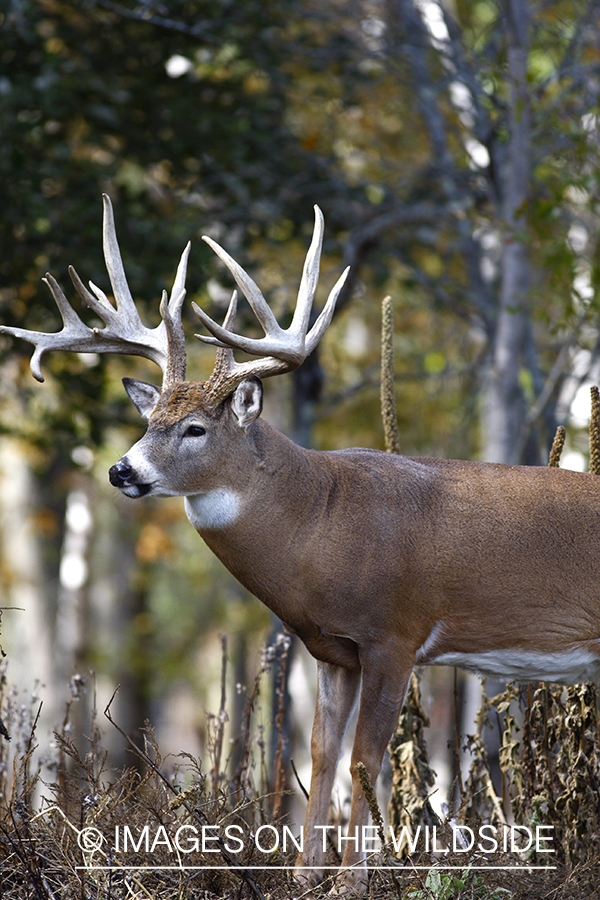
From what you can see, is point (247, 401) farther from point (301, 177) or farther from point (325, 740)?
point (301, 177)

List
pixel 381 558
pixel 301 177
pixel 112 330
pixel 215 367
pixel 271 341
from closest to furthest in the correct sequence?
pixel 381 558 → pixel 271 341 → pixel 215 367 → pixel 112 330 → pixel 301 177

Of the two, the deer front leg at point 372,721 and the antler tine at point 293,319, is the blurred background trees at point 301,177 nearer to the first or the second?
A: the deer front leg at point 372,721

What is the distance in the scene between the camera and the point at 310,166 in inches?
428

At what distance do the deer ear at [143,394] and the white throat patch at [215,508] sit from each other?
567 mm

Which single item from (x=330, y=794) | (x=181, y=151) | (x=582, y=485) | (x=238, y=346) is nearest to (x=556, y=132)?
(x=181, y=151)

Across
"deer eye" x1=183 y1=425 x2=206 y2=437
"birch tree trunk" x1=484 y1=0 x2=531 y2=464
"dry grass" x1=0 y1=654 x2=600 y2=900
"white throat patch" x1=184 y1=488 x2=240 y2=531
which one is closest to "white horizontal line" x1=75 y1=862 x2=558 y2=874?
"dry grass" x1=0 y1=654 x2=600 y2=900

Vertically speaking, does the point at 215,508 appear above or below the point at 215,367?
below

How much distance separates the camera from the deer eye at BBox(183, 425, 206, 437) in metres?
4.42

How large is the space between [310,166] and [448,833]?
7664 mm

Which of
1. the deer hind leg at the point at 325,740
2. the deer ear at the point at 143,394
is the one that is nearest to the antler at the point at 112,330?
the deer ear at the point at 143,394

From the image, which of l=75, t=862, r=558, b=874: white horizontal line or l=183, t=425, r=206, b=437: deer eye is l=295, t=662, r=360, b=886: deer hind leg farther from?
l=183, t=425, r=206, b=437: deer eye

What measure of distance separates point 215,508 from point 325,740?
120cm

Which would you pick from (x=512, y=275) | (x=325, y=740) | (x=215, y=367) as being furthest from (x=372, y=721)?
(x=512, y=275)

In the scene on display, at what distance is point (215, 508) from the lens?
4434 millimetres
